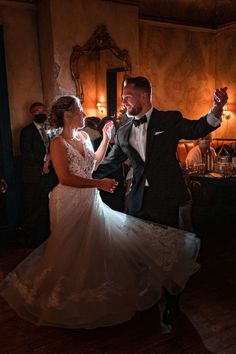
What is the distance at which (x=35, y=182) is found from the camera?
14.4ft

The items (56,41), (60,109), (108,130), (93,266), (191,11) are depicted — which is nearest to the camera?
(93,266)

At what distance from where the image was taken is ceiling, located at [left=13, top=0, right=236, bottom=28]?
5824mm

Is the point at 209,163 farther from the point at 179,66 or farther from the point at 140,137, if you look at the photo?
the point at 179,66

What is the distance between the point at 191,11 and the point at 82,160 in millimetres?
4802

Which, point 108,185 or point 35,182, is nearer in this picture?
point 108,185

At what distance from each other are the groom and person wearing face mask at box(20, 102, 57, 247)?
191cm

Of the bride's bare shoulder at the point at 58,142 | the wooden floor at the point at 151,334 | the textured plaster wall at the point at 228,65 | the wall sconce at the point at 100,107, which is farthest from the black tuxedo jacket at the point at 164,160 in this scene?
the textured plaster wall at the point at 228,65

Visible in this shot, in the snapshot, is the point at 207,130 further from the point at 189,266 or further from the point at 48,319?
the point at 48,319

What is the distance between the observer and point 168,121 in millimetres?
2477

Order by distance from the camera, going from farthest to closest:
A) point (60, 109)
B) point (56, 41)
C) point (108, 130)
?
point (56, 41) < point (108, 130) < point (60, 109)

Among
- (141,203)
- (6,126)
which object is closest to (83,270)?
(141,203)

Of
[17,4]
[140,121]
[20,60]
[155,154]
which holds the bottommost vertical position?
[155,154]

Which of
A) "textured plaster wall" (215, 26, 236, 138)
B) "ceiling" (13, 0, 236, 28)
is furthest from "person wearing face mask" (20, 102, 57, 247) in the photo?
"textured plaster wall" (215, 26, 236, 138)

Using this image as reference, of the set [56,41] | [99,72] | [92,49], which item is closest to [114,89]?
[99,72]
